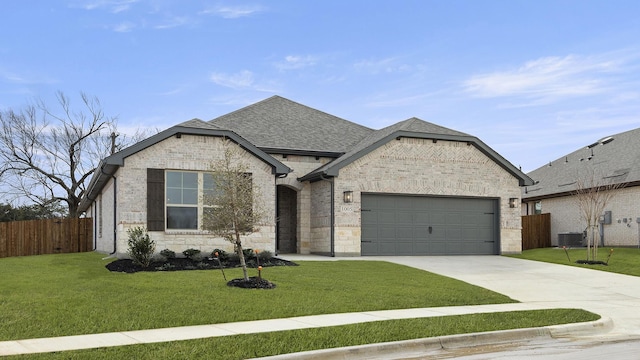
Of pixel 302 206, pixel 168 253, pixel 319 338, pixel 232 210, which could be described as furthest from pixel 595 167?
pixel 319 338

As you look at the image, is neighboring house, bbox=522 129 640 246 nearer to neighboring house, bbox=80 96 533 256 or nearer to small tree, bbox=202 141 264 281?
neighboring house, bbox=80 96 533 256

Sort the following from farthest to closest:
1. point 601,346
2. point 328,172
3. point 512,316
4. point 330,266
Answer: point 328,172 → point 330,266 → point 512,316 → point 601,346

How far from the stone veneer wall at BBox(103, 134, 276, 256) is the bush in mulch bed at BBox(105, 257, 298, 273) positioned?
812 mm

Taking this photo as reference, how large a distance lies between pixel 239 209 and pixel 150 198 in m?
6.02

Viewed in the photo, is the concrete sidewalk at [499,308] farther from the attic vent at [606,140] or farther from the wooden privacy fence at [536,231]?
the attic vent at [606,140]

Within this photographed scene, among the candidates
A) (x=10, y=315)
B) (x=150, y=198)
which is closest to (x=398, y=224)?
(x=150, y=198)

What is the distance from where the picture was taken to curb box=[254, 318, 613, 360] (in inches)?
340

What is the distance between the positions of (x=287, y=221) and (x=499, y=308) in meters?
14.2

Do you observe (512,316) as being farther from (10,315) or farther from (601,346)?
(10,315)

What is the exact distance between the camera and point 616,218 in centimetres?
2859

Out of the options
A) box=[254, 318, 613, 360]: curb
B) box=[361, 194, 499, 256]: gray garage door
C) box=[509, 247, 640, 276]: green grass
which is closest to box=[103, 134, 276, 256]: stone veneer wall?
box=[361, 194, 499, 256]: gray garage door

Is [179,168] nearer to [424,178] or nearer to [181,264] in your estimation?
[181,264]

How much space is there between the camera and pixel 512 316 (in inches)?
467

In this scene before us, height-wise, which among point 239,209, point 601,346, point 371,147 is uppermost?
point 371,147
